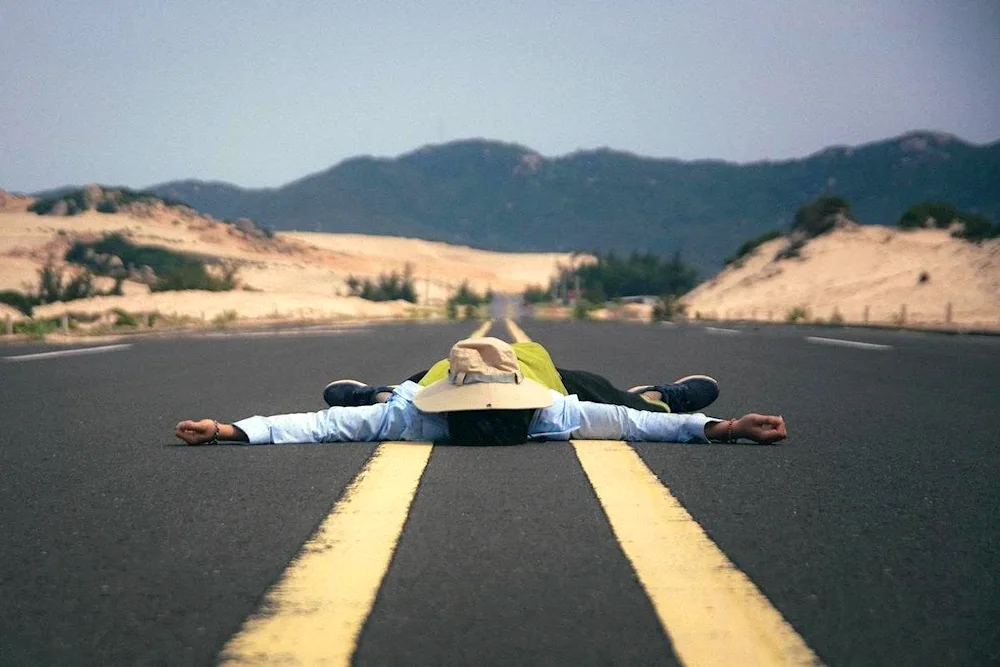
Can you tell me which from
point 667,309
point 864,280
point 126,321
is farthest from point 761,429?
point 864,280

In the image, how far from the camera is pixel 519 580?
3.68 meters

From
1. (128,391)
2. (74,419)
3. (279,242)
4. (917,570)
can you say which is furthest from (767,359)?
(279,242)

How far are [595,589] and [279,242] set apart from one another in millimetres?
149589

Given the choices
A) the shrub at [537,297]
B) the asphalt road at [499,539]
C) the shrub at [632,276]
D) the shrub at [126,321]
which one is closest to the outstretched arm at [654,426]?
the asphalt road at [499,539]

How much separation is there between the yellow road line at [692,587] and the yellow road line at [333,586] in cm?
80

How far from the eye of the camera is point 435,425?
6.66m

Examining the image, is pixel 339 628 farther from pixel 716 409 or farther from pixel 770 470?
pixel 716 409

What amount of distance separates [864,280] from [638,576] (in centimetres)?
7419

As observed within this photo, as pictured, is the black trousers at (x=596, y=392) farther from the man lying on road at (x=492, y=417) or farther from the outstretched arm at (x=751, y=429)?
the outstretched arm at (x=751, y=429)

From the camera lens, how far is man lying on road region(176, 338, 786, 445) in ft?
20.5

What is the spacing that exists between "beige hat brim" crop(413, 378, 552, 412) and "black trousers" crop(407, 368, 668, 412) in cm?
99

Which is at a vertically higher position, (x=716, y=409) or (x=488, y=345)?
(x=488, y=345)

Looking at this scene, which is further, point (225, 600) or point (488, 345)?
point (488, 345)

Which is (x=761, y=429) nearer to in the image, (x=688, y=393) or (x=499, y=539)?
(x=688, y=393)
